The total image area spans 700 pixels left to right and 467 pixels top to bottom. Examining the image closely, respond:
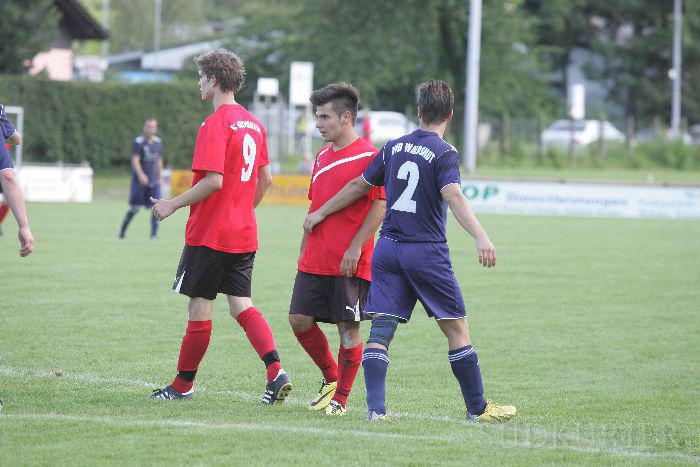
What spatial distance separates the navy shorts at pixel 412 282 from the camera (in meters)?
6.45

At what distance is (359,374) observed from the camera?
28.1 feet

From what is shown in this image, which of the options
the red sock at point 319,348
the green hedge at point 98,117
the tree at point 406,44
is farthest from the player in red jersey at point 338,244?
the tree at point 406,44

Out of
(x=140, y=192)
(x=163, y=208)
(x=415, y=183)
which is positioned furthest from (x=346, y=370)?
(x=140, y=192)

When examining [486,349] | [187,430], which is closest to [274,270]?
[486,349]

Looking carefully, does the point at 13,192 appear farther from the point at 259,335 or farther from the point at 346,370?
the point at 346,370

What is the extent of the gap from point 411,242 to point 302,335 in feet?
3.21

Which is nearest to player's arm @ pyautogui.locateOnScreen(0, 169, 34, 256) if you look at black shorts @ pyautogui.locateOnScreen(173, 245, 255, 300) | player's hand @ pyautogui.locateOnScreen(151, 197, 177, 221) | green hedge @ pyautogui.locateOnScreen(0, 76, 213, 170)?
player's hand @ pyautogui.locateOnScreen(151, 197, 177, 221)

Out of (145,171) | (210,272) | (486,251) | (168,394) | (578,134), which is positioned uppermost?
(578,134)

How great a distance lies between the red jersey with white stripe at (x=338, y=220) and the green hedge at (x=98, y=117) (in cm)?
3045

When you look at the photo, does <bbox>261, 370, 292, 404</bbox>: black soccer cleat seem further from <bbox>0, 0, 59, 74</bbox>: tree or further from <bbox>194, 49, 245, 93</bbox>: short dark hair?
<bbox>0, 0, 59, 74</bbox>: tree

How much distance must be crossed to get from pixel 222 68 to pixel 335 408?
6.77 feet

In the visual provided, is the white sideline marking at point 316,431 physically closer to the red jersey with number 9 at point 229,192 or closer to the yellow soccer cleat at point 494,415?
the yellow soccer cleat at point 494,415

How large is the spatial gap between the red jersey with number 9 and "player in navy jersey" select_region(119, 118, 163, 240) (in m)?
12.9

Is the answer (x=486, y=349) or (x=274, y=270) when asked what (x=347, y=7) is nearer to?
(x=274, y=270)
